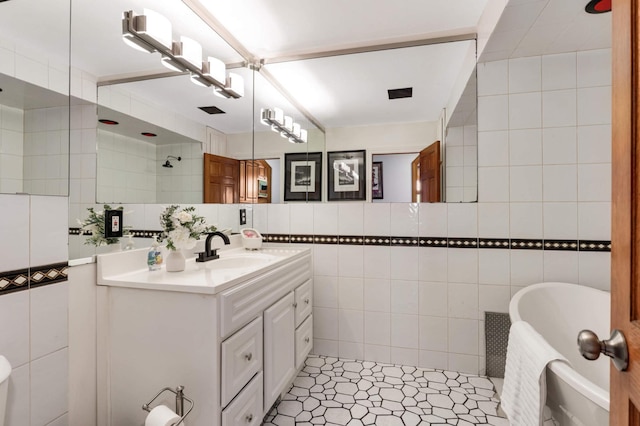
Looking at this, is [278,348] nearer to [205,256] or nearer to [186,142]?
[205,256]

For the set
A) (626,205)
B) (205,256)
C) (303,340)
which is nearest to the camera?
(626,205)

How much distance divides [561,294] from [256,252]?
1977 millimetres

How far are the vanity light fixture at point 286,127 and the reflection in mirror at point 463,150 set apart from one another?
1.09 m

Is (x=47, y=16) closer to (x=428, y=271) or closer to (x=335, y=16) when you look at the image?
(x=335, y=16)

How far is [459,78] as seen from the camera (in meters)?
2.22

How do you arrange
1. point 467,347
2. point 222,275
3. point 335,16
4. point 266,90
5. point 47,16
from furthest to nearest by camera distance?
point 266,90 → point 467,347 → point 335,16 → point 222,275 → point 47,16

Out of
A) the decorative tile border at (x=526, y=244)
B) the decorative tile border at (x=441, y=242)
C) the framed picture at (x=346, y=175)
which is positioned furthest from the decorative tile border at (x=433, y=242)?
the framed picture at (x=346, y=175)

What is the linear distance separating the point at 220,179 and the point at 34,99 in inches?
46.2

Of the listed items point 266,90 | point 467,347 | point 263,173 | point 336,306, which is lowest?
point 467,347

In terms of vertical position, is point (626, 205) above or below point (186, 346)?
above

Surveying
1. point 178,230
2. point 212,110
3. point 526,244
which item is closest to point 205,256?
point 178,230

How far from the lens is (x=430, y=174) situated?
2.21 m

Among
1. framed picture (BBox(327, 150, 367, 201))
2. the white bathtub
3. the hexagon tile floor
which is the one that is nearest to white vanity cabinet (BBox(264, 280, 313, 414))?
the hexagon tile floor

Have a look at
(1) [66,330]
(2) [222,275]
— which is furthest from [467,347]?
(1) [66,330]
